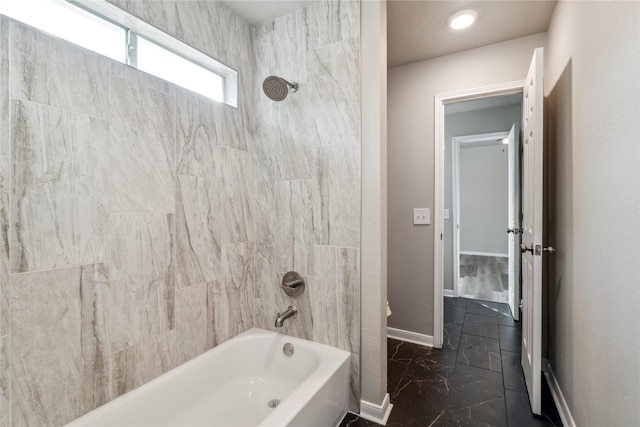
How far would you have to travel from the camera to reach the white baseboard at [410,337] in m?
→ 2.49

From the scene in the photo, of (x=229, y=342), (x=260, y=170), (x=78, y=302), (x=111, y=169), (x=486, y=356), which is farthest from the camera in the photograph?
(x=486, y=356)

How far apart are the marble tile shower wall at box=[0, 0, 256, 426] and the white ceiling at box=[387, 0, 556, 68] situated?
1201 millimetres

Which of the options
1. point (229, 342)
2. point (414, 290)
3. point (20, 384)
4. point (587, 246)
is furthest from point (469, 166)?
point (20, 384)

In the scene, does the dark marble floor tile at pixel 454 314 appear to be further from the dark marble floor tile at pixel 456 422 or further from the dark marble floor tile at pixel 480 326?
the dark marble floor tile at pixel 456 422

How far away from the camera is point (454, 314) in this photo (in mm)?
3133

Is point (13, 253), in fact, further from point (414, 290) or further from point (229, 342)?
point (414, 290)

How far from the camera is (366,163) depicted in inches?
64.4

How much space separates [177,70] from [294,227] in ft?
3.85

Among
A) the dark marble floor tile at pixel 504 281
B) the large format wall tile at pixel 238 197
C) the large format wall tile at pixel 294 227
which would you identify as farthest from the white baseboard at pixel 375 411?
the dark marble floor tile at pixel 504 281

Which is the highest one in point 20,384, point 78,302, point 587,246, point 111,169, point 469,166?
point 469,166

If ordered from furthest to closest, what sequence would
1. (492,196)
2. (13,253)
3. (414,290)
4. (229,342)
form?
(492,196) → (414,290) → (229,342) → (13,253)

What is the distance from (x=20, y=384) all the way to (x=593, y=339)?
229 centimetres

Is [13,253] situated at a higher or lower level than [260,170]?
lower

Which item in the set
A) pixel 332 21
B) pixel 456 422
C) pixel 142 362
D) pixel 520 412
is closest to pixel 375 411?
pixel 456 422
